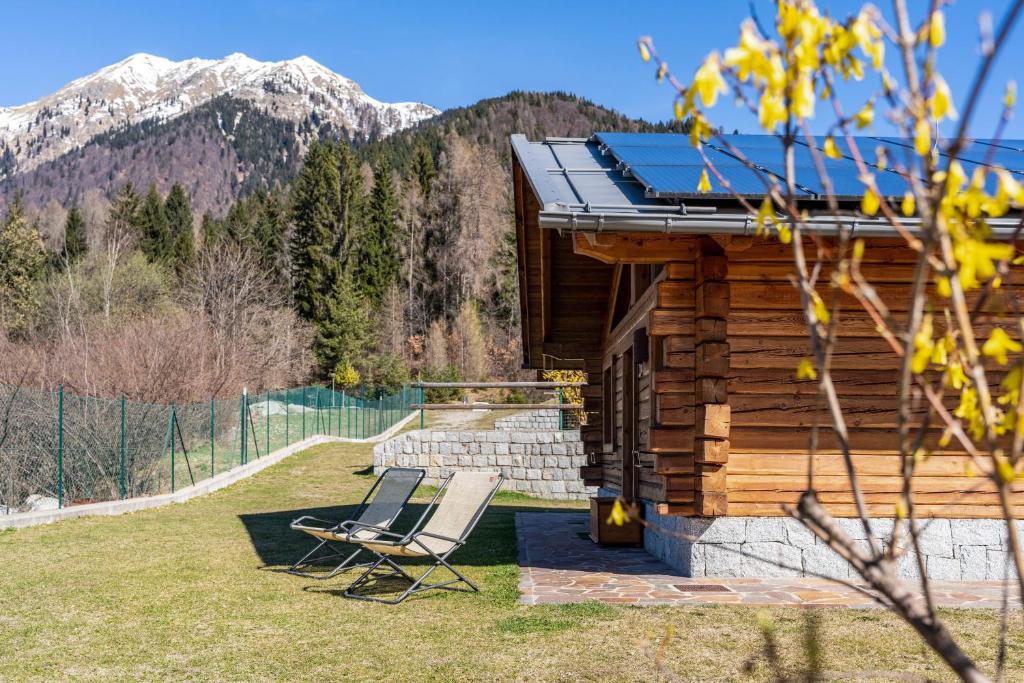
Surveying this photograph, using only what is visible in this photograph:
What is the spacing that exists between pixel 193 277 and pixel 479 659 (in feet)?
134

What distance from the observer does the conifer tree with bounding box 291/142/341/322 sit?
50281mm

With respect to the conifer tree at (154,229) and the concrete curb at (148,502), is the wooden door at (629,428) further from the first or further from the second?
the conifer tree at (154,229)

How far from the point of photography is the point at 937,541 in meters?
7.25

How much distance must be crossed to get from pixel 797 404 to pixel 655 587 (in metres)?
1.79

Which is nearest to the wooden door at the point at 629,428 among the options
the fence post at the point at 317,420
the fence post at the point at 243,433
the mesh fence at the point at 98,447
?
the mesh fence at the point at 98,447

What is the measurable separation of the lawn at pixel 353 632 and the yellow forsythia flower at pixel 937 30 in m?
2.51

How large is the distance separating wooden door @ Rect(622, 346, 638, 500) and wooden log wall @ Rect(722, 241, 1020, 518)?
Result: 2391 mm

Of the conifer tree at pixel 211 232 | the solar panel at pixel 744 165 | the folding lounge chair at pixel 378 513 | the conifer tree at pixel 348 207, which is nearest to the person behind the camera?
the solar panel at pixel 744 165

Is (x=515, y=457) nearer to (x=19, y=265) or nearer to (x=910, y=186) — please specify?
(x=910, y=186)

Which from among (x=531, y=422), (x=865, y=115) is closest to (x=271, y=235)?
(x=531, y=422)

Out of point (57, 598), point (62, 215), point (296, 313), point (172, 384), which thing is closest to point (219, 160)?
point (62, 215)

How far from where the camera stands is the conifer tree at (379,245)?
171ft

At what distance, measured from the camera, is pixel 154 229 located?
5559 cm

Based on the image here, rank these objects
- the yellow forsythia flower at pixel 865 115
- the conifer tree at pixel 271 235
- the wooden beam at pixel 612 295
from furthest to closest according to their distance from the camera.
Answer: the conifer tree at pixel 271 235 → the wooden beam at pixel 612 295 → the yellow forsythia flower at pixel 865 115
